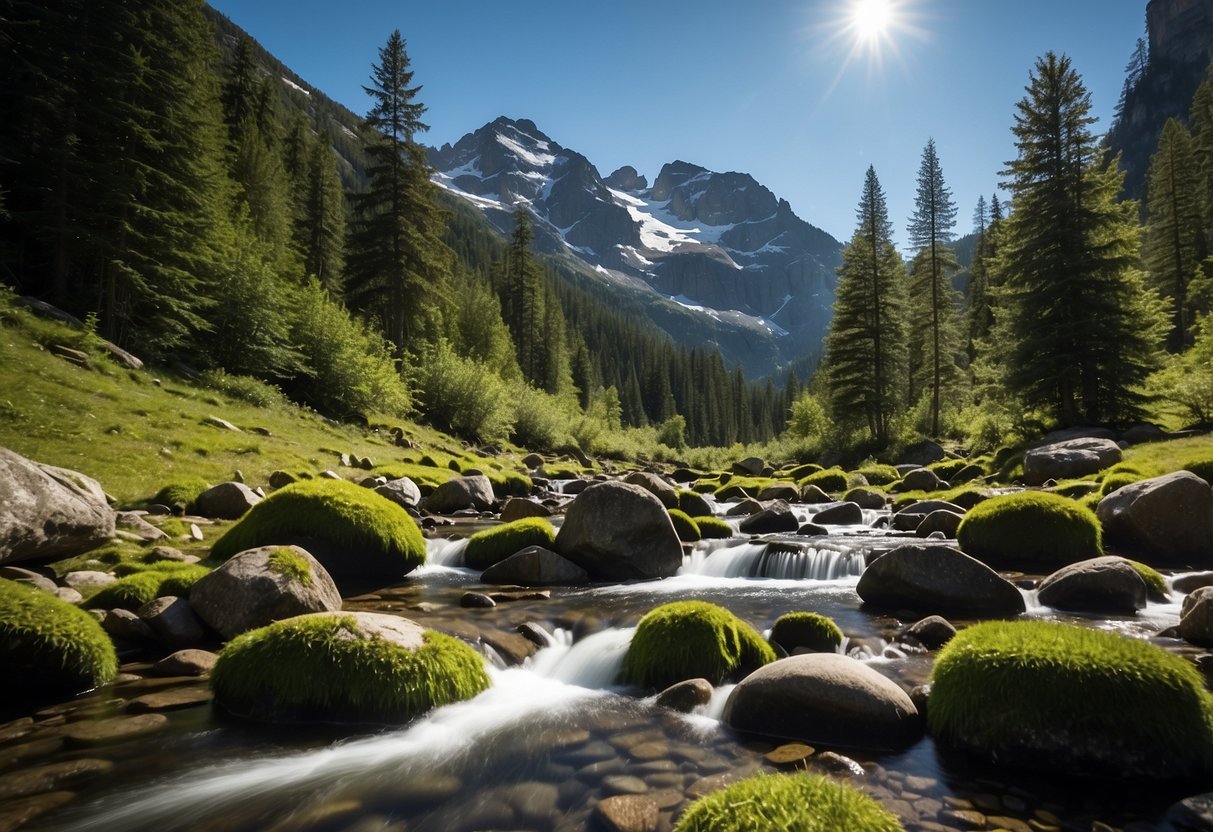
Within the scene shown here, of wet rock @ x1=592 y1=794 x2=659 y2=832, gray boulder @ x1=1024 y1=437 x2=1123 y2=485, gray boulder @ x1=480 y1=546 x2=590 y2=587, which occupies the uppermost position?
gray boulder @ x1=1024 y1=437 x2=1123 y2=485

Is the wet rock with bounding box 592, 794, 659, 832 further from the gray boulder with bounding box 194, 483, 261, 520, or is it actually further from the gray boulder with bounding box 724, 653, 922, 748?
the gray boulder with bounding box 194, 483, 261, 520

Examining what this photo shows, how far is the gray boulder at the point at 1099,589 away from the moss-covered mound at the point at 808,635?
3.80 m

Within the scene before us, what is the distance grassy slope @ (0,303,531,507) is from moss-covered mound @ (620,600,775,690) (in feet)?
33.3

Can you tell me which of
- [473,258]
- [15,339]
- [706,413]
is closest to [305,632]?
[15,339]

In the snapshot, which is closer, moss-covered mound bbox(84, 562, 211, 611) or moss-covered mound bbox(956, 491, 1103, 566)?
moss-covered mound bbox(84, 562, 211, 611)

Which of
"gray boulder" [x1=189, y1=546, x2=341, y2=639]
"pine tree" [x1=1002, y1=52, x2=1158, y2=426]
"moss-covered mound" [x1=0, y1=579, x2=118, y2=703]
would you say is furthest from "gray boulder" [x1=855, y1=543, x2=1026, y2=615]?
"pine tree" [x1=1002, y1=52, x2=1158, y2=426]

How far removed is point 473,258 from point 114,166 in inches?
4844

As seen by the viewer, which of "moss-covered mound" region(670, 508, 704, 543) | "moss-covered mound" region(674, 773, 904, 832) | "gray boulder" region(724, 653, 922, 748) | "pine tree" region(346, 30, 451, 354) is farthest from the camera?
"pine tree" region(346, 30, 451, 354)

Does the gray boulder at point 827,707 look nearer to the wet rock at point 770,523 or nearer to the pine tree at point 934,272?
the wet rock at point 770,523

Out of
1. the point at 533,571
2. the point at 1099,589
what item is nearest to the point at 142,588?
the point at 533,571

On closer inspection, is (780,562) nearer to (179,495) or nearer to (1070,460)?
(179,495)

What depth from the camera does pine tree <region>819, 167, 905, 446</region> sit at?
37531mm

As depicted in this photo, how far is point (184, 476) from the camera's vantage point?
41.5 feet

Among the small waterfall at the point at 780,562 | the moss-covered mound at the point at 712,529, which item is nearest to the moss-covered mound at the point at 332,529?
the small waterfall at the point at 780,562
